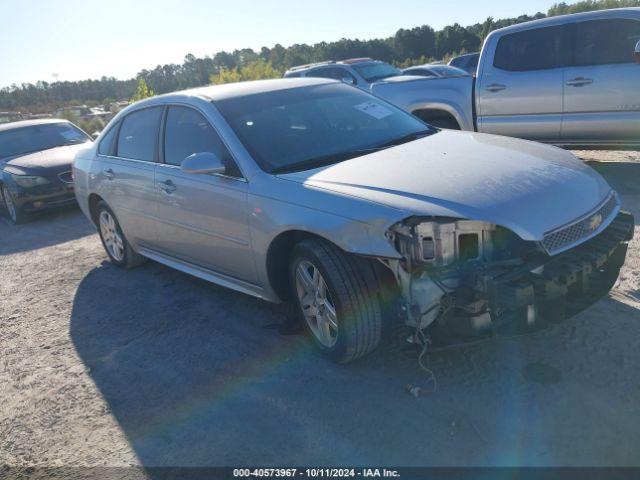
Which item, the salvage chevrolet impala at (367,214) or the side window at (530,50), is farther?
the side window at (530,50)

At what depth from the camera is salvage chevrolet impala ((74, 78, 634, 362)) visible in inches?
117

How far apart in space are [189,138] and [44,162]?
593 cm

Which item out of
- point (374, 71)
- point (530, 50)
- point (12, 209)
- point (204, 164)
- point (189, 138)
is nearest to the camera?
point (204, 164)

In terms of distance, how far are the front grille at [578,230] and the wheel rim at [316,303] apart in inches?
48.5

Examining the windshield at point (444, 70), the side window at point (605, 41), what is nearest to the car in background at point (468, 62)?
the windshield at point (444, 70)

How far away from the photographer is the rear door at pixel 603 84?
6.73m

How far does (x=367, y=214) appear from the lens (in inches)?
122

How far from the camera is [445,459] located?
2.67m

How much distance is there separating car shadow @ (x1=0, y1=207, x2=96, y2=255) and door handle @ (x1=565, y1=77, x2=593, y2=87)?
6.61m

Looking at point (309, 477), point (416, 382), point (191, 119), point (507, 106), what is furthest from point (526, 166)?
point (507, 106)

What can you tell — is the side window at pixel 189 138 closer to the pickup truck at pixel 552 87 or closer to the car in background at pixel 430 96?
the car in background at pixel 430 96

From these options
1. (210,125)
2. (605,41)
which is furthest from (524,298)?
(605,41)

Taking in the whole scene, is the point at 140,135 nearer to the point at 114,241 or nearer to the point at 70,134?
the point at 114,241

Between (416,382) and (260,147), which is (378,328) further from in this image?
(260,147)
